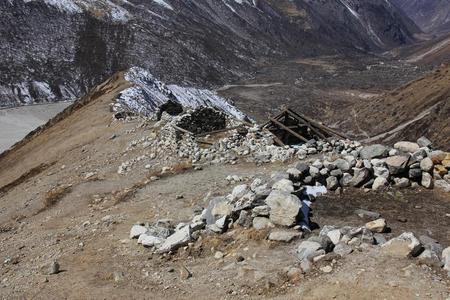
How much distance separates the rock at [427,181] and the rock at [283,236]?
428 cm

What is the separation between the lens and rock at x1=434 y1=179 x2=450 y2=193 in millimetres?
13849

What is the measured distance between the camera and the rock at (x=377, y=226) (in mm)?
11414

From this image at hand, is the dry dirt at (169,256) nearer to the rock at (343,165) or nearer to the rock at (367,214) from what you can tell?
the rock at (367,214)

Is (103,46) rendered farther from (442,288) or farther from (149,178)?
(442,288)

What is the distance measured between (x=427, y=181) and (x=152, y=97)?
2864 cm

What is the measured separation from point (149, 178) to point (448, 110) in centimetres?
3288

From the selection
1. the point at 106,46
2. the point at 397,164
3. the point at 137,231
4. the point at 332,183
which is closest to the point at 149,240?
the point at 137,231

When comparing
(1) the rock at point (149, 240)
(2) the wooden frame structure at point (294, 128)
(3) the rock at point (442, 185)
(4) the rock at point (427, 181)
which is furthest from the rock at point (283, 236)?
(2) the wooden frame structure at point (294, 128)

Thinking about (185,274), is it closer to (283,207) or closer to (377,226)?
(283,207)

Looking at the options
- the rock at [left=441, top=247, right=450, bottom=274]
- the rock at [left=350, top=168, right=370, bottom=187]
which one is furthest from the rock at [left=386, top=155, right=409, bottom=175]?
the rock at [left=441, top=247, right=450, bottom=274]

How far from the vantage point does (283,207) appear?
12.1 metres

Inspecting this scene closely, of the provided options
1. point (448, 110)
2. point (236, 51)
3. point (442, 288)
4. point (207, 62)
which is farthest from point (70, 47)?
point (442, 288)

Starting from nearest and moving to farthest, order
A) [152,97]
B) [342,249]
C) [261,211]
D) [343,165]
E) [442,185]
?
1. [342,249]
2. [261,211]
3. [442,185]
4. [343,165]
5. [152,97]

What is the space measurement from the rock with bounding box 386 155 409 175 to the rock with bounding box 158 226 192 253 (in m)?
5.38
